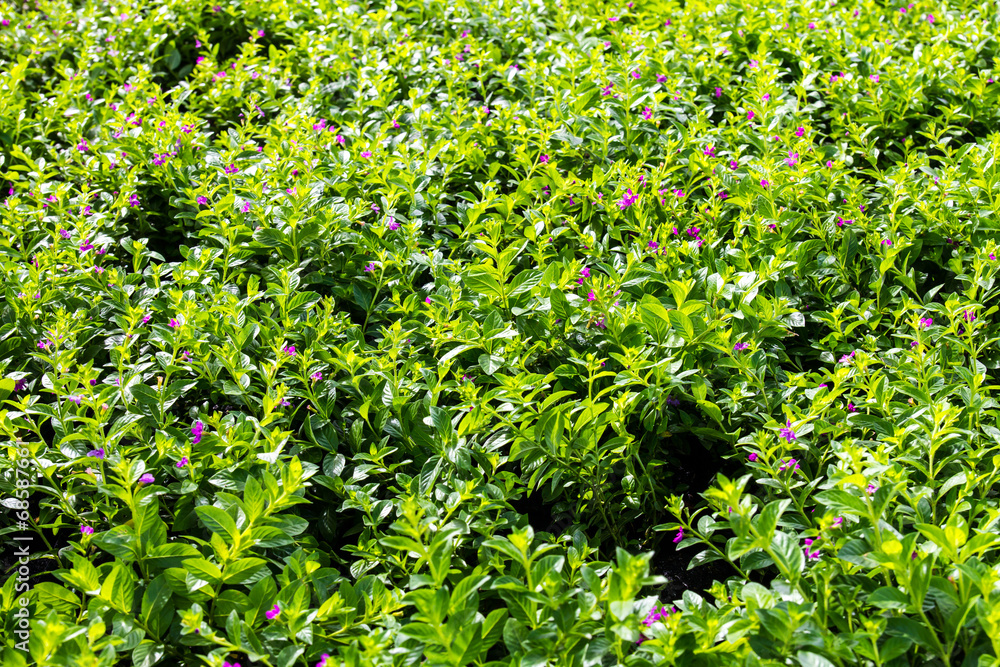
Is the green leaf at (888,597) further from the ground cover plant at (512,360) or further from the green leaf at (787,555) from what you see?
the green leaf at (787,555)

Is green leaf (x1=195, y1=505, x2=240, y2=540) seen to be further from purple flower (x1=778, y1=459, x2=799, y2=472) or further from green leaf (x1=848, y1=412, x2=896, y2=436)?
green leaf (x1=848, y1=412, x2=896, y2=436)

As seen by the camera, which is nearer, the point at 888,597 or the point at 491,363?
the point at 888,597

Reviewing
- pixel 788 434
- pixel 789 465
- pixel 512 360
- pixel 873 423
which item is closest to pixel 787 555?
pixel 789 465

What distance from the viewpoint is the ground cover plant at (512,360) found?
1.77 metres

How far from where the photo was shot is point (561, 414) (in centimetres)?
210

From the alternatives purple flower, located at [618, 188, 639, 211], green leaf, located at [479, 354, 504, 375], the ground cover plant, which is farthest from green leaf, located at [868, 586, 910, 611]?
purple flower, located at [618, 188, 639, 211]

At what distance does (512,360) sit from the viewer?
235cm

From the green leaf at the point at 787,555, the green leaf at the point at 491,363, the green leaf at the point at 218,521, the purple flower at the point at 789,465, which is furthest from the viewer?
the green leaf at the point at 491,363

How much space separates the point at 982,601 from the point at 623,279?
4.34 ft

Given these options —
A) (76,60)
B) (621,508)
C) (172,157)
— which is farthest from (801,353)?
(76,60)

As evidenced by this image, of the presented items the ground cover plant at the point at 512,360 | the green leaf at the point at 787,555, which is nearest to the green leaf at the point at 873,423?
the ground cover plant at the point at 512,360

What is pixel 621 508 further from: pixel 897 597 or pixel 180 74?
pixel 180 74

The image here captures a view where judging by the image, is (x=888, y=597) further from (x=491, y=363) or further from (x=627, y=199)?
(x=627, y=199)

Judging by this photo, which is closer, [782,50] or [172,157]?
[172,157]
